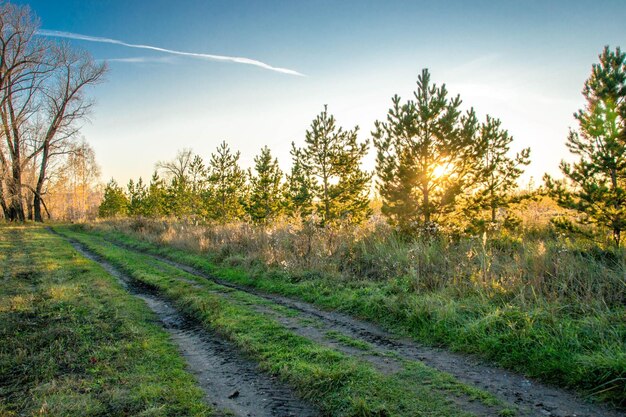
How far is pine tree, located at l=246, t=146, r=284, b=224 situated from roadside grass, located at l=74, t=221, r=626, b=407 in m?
12.0

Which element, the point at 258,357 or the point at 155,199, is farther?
the point at 155,199

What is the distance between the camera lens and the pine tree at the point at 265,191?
20.3 meters

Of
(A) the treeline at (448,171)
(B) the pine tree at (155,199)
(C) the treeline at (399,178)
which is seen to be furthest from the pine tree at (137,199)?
(A) the treeline at (448,171)

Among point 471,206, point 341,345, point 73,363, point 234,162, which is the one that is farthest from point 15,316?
point 234,162

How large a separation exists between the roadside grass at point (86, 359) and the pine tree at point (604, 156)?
38.9 ft

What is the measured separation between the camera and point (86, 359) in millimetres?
5238

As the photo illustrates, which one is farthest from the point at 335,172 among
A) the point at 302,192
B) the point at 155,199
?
the point at 155,199

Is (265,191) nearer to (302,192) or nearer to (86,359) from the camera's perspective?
(302,192)

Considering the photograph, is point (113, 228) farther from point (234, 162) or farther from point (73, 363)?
point (73, 363)

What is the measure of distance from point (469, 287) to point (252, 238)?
9.88 metres

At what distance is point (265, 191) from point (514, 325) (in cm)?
1644

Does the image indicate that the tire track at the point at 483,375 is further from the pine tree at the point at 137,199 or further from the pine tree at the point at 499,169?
the pine tree at the point at 137,199

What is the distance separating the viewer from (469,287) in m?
7.24

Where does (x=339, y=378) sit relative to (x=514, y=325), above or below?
below
